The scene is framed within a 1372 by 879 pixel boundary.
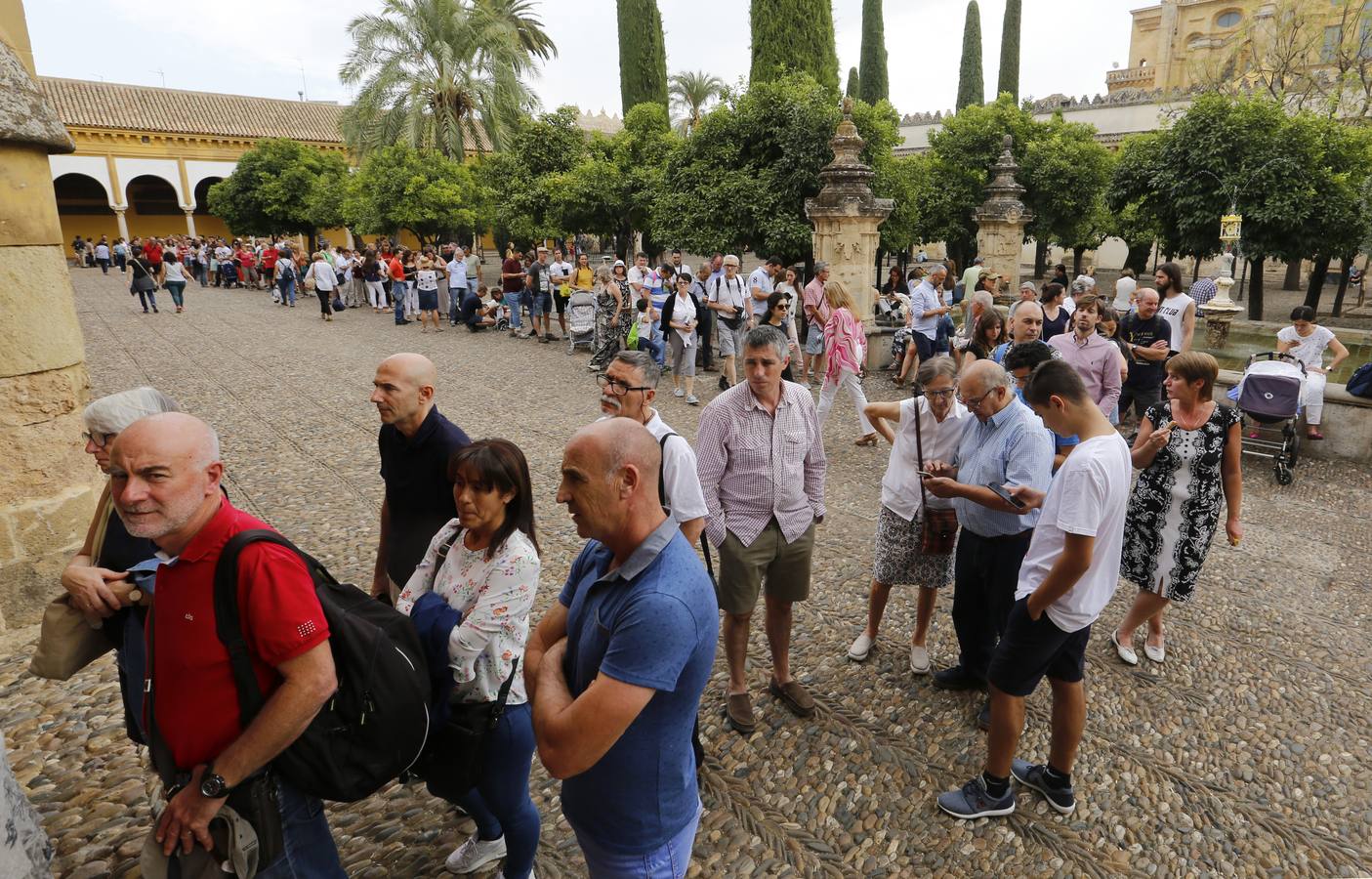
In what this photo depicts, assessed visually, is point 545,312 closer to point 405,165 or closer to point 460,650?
point 405,165

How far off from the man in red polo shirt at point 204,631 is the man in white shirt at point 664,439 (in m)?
1.21

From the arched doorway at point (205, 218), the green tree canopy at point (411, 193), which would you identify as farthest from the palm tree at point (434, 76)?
the arched doorway at point (205, 218)

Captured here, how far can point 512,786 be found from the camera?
2477mm

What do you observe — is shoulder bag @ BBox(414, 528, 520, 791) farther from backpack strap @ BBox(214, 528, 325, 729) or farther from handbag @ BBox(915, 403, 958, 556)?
handbag @ BBox(915, 403, 958, 556)

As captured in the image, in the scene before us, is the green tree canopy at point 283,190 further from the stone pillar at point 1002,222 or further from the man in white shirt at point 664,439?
the man in white shirt at point 664,439

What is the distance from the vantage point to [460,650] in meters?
2.32

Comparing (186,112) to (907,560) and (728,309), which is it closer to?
(728,309)

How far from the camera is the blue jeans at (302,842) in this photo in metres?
2.01

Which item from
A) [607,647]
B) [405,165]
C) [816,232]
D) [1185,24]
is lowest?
[607,647]

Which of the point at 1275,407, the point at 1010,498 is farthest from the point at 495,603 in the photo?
the point at 1275,407

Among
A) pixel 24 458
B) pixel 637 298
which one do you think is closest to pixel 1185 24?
pixel 637 298

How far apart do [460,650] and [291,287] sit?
72.7 ft

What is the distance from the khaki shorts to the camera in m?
3.52

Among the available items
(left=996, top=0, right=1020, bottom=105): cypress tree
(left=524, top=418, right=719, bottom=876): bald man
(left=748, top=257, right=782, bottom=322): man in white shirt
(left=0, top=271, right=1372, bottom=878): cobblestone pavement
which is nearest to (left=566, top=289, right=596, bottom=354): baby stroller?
(left=748, top=257, right=782, bottom=322): man in white shirt
